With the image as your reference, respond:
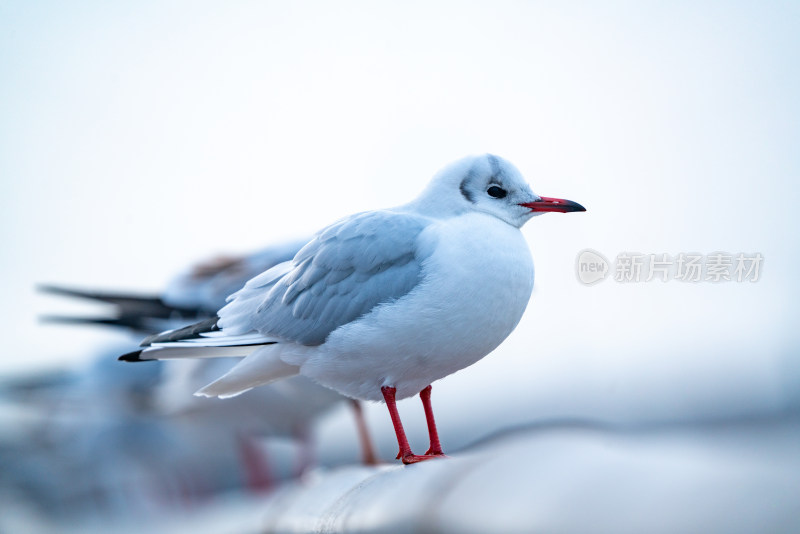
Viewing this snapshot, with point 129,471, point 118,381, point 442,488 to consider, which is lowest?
point 129,471

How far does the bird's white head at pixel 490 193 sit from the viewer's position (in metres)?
1.31

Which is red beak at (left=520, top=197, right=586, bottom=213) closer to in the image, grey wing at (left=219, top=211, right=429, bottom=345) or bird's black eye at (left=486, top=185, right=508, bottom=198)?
bird's black eye at (left=486, top=185, right=508, bottom=198)

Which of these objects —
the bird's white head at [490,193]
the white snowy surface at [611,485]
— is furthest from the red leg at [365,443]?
the white snowy surface at [611,485]

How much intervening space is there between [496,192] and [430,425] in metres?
0.40

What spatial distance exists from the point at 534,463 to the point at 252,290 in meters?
1.00

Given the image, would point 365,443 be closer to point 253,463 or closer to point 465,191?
point 253,463

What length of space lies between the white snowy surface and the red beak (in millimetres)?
631

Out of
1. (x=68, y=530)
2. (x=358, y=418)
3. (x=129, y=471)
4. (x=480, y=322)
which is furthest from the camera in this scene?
(x=129, y=471)

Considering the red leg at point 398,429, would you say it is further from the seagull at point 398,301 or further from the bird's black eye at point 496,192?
the bird's black eye at point 496,192

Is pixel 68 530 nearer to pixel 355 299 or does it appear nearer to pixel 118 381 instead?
pixel 118 381

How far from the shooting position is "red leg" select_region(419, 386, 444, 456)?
132cm

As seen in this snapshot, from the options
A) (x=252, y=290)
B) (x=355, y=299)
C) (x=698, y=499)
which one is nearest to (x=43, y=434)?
(x=252, y=290)

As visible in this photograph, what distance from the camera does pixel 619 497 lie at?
16.1 inches

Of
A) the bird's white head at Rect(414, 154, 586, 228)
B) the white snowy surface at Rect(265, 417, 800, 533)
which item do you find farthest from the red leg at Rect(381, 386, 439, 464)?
the white snowy surface at Rect(265, 417, 800, 533)
